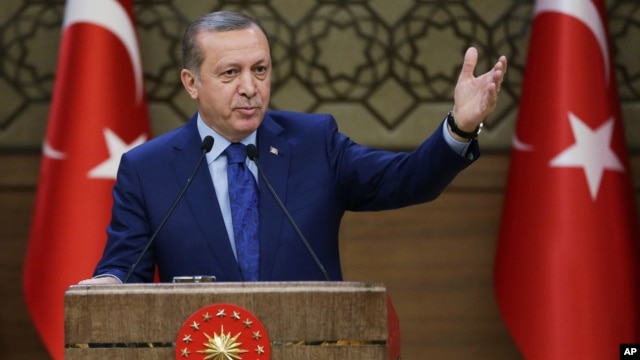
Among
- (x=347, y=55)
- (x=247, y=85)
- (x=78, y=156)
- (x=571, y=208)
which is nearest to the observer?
(x=247, y=85)

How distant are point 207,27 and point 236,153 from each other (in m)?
0.32

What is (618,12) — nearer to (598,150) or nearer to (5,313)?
(598,150)

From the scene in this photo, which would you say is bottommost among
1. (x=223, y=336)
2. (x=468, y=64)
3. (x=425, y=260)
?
(x=223, y=336)

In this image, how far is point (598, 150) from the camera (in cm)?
409

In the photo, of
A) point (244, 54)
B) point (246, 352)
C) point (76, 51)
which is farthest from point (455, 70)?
point (246, 352)

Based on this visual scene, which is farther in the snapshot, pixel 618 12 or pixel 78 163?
pixel 618 12

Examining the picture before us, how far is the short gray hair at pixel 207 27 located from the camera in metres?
2.72

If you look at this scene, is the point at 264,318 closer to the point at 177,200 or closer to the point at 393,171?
the point at 177,200

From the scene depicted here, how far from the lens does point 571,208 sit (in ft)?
13.2

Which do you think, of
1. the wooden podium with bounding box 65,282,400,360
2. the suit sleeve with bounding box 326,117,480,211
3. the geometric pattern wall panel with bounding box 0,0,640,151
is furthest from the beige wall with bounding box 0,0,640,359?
the wooden podium with bounding box 65,282,400,360

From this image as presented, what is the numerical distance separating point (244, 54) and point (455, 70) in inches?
80.8

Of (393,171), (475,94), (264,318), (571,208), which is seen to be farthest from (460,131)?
(571,208)

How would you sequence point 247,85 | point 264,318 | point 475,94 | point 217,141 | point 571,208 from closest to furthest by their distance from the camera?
1. point 264,318
2. point 475,94
3. point 247,85
4. point 217,141
5. point 571,208

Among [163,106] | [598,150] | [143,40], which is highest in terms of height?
[143,40]
